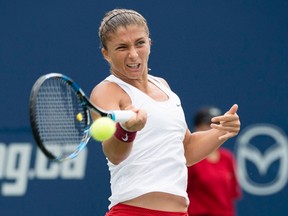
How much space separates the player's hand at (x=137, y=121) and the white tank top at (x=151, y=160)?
0.33m

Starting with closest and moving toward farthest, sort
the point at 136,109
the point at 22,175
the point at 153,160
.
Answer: the point at 136,109
the point at 153,160
the point at 22,175

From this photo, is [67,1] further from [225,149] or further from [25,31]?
[225,149]

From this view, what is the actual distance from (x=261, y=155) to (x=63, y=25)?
90.1 inches

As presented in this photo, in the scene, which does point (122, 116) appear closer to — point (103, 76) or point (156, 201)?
point (156, 201)

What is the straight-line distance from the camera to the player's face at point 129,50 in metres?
4.88

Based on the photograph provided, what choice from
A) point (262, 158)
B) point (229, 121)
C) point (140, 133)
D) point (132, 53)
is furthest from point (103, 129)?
point (262, 158)

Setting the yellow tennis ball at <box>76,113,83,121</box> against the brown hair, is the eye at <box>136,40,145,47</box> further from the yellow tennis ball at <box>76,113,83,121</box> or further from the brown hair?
the yellow tennis ball at <box>76,113,83,121</box>

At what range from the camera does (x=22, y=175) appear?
8922 millimetres

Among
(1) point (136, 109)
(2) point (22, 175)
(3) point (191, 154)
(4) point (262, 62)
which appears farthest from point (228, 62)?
(1) point (136, 109)

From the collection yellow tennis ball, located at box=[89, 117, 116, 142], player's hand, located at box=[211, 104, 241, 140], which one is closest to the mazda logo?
player's hand, located at box=[211, 104, 241, 140]

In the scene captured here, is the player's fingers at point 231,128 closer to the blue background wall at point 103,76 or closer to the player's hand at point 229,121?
the player's hand at point 229,121

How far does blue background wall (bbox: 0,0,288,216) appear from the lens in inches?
352

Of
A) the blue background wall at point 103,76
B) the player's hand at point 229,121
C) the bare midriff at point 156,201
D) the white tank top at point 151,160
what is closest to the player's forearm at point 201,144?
the player's hand at point 229,121

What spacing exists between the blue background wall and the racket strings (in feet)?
13.6
